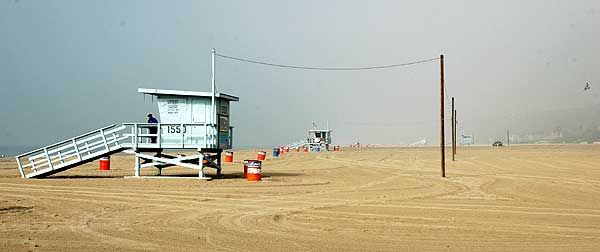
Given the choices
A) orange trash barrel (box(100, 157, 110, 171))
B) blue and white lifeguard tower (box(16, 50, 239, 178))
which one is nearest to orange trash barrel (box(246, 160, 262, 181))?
blue and white lifeguard tower (box(16, 50, 239, 178))

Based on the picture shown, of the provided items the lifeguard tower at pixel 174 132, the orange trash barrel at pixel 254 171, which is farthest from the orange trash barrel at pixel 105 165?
the orange trash barrel at pixel 254 171

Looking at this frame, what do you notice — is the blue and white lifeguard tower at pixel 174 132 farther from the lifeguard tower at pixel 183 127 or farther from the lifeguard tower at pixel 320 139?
the lifeguard tower at pixel 320 139

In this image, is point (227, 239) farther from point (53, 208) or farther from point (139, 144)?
point (139, 144)

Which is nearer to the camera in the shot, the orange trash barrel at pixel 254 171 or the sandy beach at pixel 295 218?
the sandy beach at pixel 295 218

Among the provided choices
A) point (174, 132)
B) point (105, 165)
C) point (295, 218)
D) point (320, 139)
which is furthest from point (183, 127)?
point (320, 139)

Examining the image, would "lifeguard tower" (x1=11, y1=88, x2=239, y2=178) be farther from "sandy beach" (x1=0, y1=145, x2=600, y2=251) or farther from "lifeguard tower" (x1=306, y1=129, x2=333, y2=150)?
"lifeguard tower" (x1=306, y1=129, x2=333, y2=150)

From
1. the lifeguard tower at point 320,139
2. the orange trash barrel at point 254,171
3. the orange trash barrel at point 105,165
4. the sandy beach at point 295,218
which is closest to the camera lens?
the sandy beach at point 295,218

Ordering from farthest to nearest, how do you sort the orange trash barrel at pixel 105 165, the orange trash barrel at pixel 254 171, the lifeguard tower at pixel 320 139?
the lifeguard tower at pixel 320 139 → the orange trash barrel at pixel 105 165 → the orange trash barrel at pixel 254 171

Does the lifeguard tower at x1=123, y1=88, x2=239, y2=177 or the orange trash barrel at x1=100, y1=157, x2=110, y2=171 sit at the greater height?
the lifeguard tower at x1=123, y1=88, x2=239, y2=177

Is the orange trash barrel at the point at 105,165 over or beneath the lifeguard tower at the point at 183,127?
beneath

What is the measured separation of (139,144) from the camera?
85.3 ft

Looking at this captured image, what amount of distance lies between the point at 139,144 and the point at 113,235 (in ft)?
Answer: 50.8

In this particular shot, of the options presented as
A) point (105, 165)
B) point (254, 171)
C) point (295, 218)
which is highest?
point (254, 171)

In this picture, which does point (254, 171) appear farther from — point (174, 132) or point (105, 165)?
point (105, 165)
